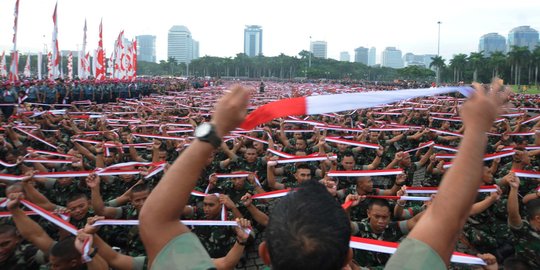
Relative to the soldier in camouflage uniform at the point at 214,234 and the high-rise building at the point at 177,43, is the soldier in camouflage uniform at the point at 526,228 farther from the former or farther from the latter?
the high-rise building at the point at 177,43

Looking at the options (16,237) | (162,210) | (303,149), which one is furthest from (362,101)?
(303,149)

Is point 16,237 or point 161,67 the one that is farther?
point 161,67

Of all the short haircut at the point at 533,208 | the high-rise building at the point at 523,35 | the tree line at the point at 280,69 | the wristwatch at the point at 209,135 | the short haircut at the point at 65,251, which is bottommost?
the short haircut at the point at 65,251

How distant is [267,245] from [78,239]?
5.54ft

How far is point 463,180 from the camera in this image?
1.18m

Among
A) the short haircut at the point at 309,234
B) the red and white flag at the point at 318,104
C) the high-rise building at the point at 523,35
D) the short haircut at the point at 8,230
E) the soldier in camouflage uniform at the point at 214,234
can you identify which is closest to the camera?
the short haircut at the point at 309,234

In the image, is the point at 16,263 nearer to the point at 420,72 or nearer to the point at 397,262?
the point at 397,262

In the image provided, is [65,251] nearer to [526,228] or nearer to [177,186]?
[177,186]

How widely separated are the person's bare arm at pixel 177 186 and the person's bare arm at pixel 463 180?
708mm

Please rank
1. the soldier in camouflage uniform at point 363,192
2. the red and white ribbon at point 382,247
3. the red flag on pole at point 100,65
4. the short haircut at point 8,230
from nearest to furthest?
the red and white ribbon at point 382,247 → the short haircut at point 8,230 → the soldier in camouflage uniform at point 363,192 → the red flag on pole at point 100,65

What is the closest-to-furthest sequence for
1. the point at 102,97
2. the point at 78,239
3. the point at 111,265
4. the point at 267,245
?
the point at 267,245
the point at 78,239
the point at 111,265
the point at 102,97

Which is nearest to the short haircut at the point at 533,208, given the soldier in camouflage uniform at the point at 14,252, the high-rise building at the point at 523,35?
the soldier in camouflage uniform at the point at 14,252

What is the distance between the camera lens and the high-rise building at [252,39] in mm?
177125

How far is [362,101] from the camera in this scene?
2.46 meters
